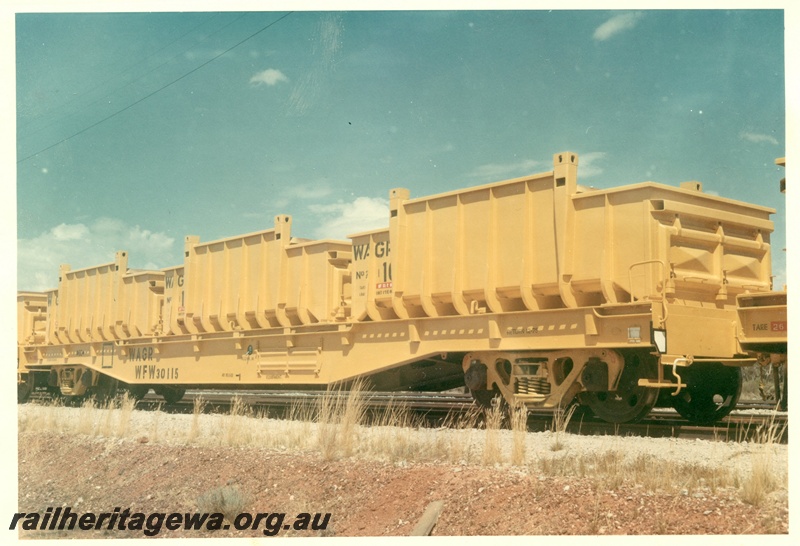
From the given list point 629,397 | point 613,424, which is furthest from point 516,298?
point 613,424

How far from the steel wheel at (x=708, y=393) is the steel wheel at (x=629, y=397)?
4.24 ft

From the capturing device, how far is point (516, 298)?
1209 centimetres

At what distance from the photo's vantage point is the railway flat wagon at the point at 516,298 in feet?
34.6

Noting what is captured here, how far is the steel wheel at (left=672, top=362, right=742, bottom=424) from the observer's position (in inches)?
465

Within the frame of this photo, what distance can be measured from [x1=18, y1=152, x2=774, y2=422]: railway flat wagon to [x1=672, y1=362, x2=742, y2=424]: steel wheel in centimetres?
3

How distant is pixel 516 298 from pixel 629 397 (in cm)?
223

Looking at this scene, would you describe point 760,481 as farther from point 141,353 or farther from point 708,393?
point 141,353

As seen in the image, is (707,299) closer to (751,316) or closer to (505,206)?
(751,316)

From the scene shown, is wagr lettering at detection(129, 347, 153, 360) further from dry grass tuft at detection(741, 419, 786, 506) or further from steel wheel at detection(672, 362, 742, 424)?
dry grass tuft at detection(741, 419, 786, 506)

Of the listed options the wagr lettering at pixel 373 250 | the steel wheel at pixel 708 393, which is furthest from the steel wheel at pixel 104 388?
the steel wheel at pixel 708 393

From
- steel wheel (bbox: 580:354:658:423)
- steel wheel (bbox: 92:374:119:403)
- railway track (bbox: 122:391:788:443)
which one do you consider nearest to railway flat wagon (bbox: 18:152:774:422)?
steel wheel (bbox: 580:354:658:423)

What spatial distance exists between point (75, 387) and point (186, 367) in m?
5.57

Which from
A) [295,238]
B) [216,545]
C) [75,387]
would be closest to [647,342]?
[216,545]

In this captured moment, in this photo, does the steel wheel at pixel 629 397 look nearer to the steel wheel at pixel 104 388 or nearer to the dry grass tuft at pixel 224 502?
the dry grass tuft at pixel 224 502
